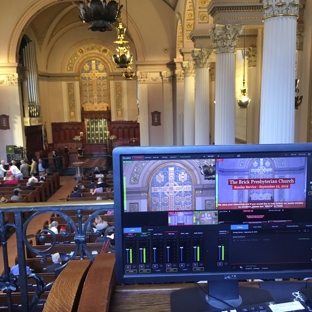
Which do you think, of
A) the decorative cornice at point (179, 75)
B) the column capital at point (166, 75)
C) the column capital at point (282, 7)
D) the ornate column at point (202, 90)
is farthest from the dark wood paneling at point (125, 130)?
the column capital at point (282, 7)

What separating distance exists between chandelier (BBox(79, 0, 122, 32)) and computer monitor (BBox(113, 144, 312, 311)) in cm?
452

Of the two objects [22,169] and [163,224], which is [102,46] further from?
[163,224]

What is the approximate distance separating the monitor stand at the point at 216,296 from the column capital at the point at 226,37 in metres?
6.32

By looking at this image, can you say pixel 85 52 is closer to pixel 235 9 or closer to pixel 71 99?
pixel 71 99

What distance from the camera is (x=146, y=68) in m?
16.6

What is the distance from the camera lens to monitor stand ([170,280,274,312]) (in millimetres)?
1531

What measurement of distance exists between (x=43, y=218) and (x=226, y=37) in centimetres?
751

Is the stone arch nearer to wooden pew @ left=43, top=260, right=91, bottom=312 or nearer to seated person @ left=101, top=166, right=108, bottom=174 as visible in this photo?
seated person @ left=101, top=166, right=108, bottom=174

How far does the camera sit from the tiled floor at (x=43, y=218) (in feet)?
25.2

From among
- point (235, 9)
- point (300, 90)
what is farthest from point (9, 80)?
point (300, 90)

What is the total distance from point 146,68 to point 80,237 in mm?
15217

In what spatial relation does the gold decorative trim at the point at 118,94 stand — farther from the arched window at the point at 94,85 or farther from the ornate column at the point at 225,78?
the ornate column at the point at 225,78

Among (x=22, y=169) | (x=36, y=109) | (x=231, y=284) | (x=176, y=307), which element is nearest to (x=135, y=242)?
(x=176, y=307)

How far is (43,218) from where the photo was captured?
10633mm
